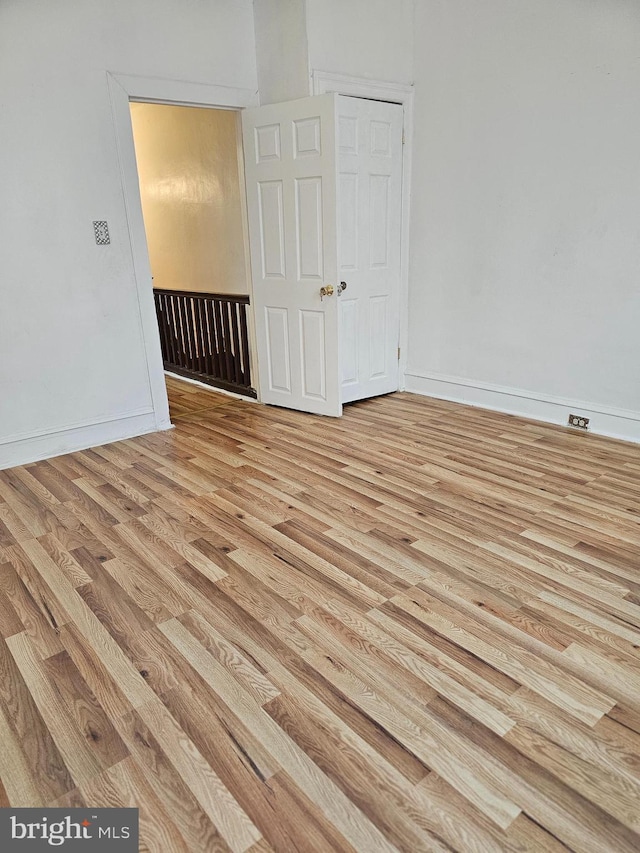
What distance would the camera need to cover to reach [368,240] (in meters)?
4.35

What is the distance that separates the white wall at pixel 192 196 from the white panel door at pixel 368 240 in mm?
963

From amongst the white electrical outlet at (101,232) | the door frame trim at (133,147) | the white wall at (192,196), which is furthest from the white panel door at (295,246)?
the white electrical outlet at (101,232)

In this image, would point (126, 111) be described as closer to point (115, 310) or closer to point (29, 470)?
point (115, 310)

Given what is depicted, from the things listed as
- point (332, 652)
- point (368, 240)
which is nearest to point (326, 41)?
point (368, 240)

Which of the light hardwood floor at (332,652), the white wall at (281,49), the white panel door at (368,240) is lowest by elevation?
the light hardwood floor at (332,652)

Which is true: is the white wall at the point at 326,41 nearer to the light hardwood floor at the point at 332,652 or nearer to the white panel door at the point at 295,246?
the white panel door at the point at 295,246

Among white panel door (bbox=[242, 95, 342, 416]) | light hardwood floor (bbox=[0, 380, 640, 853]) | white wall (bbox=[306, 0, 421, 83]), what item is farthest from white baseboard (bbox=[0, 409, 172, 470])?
white wall (bbox=[306, 0, 421, 83])

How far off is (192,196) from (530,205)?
10.4 ft

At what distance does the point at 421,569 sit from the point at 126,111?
11.0 feet

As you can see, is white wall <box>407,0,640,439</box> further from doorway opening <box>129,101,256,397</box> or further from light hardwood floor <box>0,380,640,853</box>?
doorway opening <box>129,101,256,397</box>

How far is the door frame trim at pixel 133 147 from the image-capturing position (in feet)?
11.7

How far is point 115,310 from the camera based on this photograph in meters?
3.81

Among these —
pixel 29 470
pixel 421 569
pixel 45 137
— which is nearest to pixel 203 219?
pixel 45 137

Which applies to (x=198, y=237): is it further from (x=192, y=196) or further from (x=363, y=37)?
(x=363, y=37)
